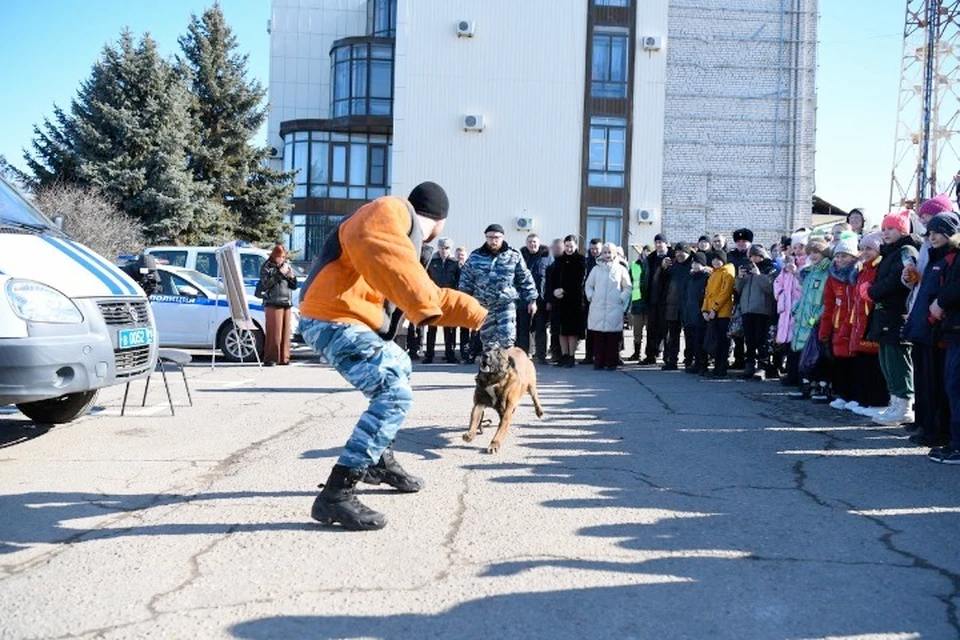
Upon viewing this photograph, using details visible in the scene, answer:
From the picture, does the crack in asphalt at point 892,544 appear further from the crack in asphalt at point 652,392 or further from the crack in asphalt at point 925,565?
the crack in asphalt at point 652,392

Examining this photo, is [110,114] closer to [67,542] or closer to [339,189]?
[339,189]

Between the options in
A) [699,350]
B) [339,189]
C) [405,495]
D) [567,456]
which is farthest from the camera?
[339,189]

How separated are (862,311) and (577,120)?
26323 millimetres

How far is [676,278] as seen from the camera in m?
14.0

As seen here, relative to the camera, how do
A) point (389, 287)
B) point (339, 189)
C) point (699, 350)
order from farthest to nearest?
point (339, 189) → point (699, 350) → point (389, 287)

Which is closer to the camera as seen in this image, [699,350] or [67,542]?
[67,542]

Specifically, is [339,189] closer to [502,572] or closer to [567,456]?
[567,456]

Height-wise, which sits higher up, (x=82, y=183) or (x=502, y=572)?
(x=82, y=183)

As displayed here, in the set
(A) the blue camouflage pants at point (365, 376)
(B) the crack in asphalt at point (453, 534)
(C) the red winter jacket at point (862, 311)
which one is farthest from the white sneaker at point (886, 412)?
(A) the blue camouflage pants at point (365, 376)

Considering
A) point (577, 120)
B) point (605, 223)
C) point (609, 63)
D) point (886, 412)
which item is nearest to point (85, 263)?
point (886, 412)

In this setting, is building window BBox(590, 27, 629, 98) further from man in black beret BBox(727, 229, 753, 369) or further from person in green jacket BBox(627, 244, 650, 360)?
man in black beret BBox(727, 229, 753, 369)

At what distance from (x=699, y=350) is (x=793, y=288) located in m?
2.01

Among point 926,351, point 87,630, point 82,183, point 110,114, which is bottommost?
point 87,630

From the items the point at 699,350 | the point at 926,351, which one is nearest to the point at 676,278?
the point at 699,350
